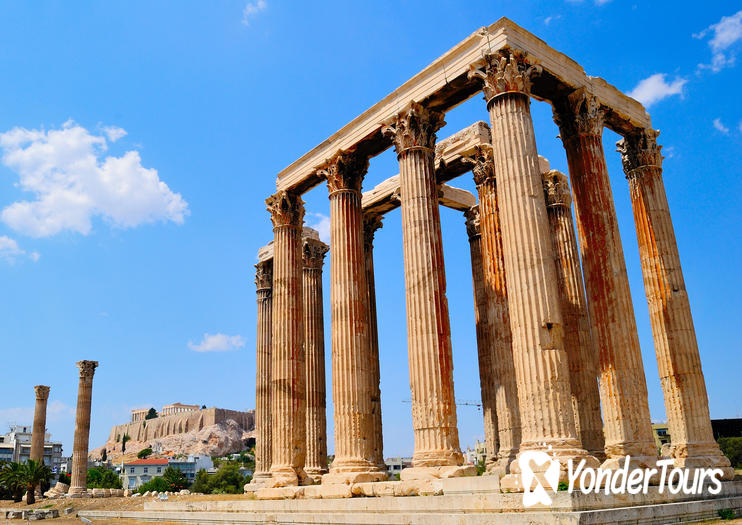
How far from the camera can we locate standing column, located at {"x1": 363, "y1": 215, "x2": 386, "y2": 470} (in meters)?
26.7

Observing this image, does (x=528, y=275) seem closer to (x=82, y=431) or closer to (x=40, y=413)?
(x=82, y=431)

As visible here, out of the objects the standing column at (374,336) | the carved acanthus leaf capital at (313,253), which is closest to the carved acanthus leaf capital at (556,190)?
the standing column at (374,336)

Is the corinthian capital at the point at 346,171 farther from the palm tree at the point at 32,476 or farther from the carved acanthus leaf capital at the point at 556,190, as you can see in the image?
the palm tree at the point at 32,476

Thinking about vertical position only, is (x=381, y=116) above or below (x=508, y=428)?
above

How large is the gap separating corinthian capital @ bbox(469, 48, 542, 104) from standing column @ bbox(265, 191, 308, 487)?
1200 cm

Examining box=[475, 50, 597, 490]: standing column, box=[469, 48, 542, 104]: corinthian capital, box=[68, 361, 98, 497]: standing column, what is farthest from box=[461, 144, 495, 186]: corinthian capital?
box=[68, 361, 98, 497]: standing column

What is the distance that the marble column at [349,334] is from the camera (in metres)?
22.2

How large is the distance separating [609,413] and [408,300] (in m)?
6.84

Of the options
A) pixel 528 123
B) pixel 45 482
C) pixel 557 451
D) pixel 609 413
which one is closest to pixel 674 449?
pixel 609 413

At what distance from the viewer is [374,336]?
94.0ft

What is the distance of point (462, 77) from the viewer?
21.1m

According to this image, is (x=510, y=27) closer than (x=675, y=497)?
No

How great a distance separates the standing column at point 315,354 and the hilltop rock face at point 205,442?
439 ft

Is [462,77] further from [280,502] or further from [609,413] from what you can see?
[280,502]
